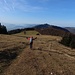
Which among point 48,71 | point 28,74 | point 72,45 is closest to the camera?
point 28,74

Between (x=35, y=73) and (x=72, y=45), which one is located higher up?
(x=35, y=73)

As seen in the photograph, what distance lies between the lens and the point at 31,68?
1457 cm

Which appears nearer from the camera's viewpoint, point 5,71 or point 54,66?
point 5,71

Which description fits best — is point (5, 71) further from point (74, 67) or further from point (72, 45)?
point (72, 45)

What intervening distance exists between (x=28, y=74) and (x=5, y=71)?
192cm

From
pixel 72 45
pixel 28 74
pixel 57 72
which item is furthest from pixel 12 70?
pixel 72 45

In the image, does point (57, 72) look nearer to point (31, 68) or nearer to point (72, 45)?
point (31, 68)

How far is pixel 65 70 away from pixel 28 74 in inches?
130

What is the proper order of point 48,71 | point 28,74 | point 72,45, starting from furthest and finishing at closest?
point 72,45 < point 48,71 < point 28,74

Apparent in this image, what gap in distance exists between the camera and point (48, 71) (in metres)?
13.9

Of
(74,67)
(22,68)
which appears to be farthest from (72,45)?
Result: (22,68)

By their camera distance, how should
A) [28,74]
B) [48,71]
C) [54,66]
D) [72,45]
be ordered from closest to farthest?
[28,74]
[48,71]
[54,66]
[72,45]

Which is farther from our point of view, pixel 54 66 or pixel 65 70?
pixel 54 66

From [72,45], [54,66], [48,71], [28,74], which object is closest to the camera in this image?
[28,74]
